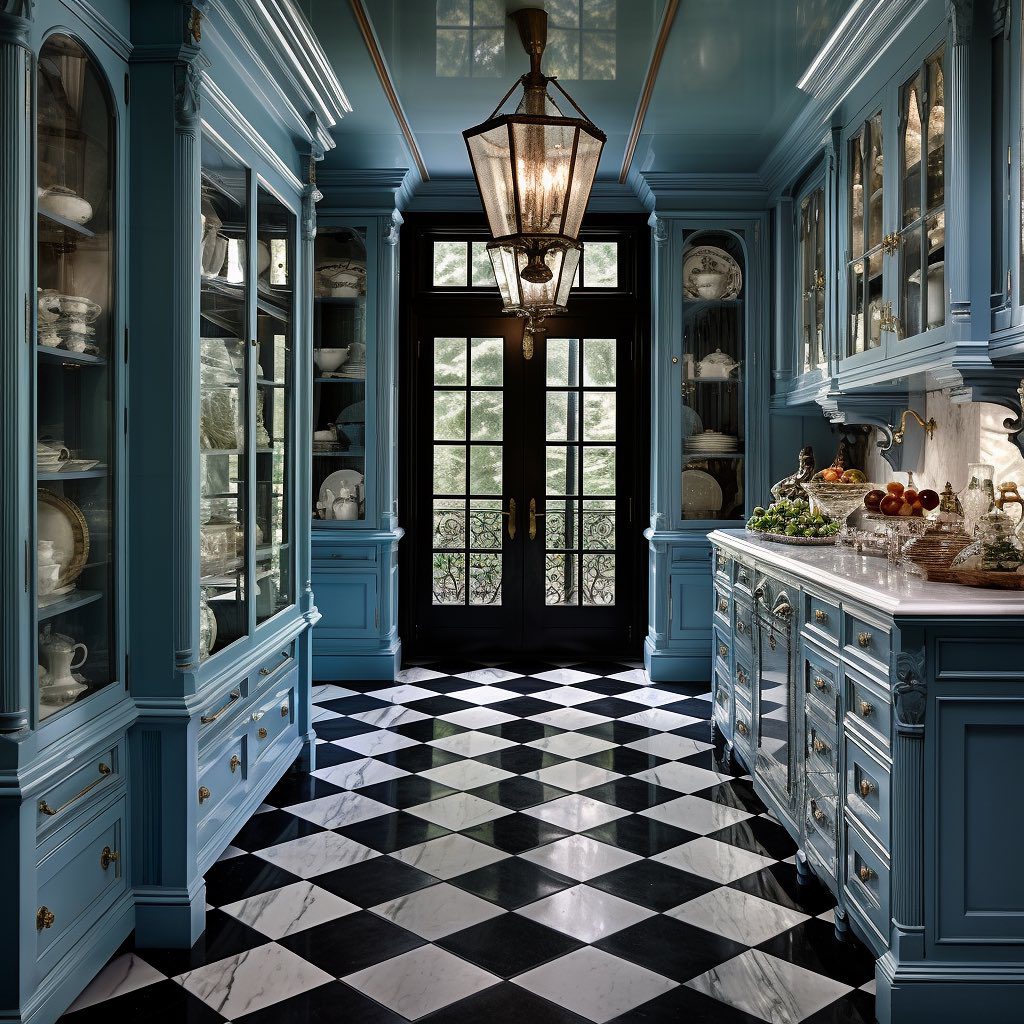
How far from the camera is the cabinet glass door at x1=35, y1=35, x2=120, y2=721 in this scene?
2.20 metres

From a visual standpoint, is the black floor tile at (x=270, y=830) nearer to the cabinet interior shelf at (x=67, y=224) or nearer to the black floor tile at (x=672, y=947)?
the black floor tile at (x=672, y=947)

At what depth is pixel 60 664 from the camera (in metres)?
2.29

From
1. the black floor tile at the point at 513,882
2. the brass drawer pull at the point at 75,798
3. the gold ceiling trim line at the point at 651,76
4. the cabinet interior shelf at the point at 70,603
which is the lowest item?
the black floor tile at the point at 513,882

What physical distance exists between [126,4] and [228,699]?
1.98 metres

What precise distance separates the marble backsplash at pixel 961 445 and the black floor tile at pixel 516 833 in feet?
6.37

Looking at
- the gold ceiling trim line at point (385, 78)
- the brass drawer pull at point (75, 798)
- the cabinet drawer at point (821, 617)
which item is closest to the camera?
the brass drawer pull at point (75, 798)

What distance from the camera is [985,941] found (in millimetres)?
2240

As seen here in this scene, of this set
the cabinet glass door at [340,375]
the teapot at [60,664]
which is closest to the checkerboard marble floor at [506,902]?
the teapot at [60,664]

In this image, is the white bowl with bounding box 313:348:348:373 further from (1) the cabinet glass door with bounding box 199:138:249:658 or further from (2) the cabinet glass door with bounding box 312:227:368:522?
(1) the cabinet glass door with bounding box 199:138:249:658

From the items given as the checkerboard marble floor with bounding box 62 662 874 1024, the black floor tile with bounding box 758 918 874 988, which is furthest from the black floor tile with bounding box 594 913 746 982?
the black floor tile with bounding box 758 918 874 988

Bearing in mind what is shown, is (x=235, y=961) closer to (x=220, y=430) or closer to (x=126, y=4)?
(x=220, y=430)

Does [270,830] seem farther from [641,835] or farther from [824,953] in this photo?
[824,953]

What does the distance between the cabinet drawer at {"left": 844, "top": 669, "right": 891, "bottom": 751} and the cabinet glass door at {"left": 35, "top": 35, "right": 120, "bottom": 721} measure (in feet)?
6.30

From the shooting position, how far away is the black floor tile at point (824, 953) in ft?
8.16
